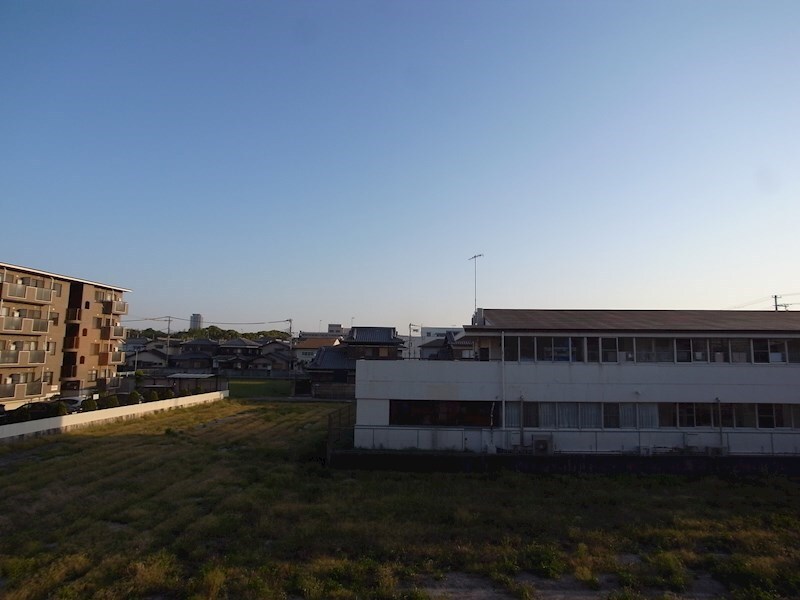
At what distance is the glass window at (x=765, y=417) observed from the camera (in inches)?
798

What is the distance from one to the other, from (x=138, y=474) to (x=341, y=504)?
7.85 metres

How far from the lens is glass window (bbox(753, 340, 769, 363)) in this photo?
20.6 metres

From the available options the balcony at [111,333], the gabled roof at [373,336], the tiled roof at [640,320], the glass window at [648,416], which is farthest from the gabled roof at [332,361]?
the glass window at [648,416]

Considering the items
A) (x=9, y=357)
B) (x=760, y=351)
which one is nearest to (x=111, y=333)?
(x=9, y=357)

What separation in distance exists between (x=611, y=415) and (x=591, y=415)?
32.7 inches

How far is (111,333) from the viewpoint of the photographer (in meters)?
44.4

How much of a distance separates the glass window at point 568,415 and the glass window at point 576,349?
1831 mm

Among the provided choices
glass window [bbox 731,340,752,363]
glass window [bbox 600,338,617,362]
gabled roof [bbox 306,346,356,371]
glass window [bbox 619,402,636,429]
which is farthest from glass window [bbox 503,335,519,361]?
gabled roof [bbox 306,346,356,371]

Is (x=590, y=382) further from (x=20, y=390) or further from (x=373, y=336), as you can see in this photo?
(x=20, y=390)

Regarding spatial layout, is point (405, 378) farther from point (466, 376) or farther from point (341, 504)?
point (341, 504)

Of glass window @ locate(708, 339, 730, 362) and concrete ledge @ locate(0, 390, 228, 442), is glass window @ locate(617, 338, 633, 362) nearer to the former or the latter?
glass window @ locate(708, 339, 730, 362)

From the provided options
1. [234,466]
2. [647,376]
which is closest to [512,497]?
[647,376]

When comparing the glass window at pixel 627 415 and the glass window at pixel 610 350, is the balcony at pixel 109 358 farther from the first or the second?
the glass window at pixel 627 415

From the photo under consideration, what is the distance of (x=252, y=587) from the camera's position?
9.38 m
